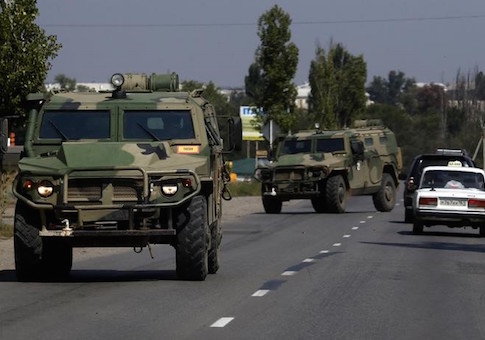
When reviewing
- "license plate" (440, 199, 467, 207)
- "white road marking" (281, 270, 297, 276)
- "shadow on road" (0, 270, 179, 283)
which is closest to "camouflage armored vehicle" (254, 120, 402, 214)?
"license plate" (440, 199, 467, 207)

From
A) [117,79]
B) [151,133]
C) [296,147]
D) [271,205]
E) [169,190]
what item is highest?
[117,79]

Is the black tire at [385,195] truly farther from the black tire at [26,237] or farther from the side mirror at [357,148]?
the black tire at [26,237]

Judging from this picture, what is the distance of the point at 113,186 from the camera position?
14773 mm

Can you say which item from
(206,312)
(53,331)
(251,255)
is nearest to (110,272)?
(251,255)

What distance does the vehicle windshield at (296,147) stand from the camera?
37562mm

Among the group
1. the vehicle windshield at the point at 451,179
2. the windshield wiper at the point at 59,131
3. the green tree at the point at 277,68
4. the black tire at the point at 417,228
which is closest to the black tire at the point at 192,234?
the windshield wiper at the point at 59,131

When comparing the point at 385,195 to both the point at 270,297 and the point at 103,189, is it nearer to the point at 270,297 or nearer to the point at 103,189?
the point at 103,189

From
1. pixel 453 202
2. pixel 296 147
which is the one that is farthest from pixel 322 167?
pixel 453 202

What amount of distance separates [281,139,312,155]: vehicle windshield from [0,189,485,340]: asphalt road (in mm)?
13905

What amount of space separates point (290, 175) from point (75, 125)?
20.3 meters

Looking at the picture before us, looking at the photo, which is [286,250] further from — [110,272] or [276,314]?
[276,314]

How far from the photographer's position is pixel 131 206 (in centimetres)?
1457

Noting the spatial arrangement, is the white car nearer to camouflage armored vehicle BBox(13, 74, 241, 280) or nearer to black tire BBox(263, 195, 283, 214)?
black tire BBox(263, 195, 283, 214)

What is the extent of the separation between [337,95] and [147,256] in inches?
1858
